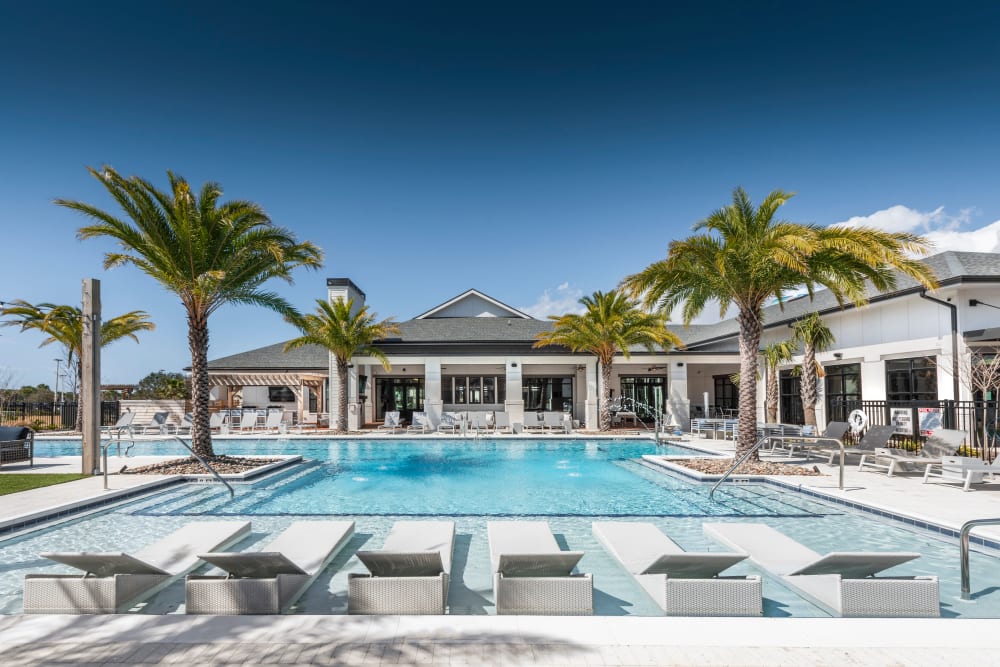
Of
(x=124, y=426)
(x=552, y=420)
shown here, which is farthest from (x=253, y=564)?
(x=124, y=426)

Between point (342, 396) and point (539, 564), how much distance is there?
21502 millimetres

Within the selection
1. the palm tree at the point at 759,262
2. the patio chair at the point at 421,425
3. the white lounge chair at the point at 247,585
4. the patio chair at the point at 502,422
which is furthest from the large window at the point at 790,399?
the white lounge chair at the point at 247,585

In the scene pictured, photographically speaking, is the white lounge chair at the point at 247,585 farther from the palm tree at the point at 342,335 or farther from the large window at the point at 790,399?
the large window at the point at 790,399

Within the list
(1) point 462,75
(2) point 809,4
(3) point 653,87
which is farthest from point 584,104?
(2) point 809,4

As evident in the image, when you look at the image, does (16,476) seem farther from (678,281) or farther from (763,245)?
(763,245)

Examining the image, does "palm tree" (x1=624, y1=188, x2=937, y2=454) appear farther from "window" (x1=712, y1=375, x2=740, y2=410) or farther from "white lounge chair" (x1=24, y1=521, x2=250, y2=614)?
"window" (x1=712, y1=375, x2=740, y2=410)

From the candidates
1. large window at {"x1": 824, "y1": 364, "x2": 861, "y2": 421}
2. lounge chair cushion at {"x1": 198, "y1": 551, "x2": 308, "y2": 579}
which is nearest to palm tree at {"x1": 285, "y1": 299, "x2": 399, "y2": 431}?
large window at {"x1": 824, "y1": 364, "x2": 861, "y2": 421}

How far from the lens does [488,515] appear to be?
9.40m

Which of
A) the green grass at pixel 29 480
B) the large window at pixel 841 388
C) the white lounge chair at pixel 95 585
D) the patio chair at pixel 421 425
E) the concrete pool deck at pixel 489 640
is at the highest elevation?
the large window at pixel 841 388

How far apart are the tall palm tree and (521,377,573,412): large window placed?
37.5 ft

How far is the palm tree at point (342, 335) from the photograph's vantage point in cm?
2409

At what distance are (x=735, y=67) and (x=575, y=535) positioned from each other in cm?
1543

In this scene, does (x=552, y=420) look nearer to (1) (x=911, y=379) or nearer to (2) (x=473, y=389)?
(2) (x=473, y=389)

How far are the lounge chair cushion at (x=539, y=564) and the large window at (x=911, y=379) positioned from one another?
17.1 m
